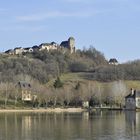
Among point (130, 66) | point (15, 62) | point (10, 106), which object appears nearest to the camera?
point (10, 106)

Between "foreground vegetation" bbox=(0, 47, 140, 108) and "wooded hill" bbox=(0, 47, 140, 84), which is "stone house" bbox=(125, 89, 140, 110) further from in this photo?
"wooded hill" bbox=(0, 47, 140, 84)

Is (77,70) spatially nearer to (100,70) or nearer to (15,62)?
Answer: (100,70)

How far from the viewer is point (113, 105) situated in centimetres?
11988

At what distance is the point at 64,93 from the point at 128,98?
14989 millimetres

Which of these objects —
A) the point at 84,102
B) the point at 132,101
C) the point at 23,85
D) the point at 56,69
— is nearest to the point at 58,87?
the point at 23,85

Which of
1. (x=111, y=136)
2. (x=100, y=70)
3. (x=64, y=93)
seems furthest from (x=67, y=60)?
(x=111, y=136)

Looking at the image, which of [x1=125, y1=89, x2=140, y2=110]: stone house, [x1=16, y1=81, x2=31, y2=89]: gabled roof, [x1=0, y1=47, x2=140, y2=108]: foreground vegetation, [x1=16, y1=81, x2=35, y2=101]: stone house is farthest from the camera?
[x1=16, y1=81, x2=31, y2=89]: gabled roof

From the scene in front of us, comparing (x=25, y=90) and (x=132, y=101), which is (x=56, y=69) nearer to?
(x=25, y=90)

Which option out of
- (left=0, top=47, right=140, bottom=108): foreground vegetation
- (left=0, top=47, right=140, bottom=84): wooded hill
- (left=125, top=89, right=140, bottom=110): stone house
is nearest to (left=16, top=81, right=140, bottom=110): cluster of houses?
(left=125, top=89, right=140, bottom=110): stone house

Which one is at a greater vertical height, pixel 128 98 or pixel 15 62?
pixel 15 62

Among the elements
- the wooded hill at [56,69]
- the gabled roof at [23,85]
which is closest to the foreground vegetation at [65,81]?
the wooded hill at [56,69]

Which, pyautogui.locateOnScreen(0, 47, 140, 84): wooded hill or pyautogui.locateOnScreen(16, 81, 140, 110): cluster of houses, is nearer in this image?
pyautogui.locateOnScreen(16, 81, 140, 110): cluster of houses

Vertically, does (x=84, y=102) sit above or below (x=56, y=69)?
below

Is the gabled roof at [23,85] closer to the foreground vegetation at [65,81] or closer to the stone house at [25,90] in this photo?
the stone house at [25,90]
